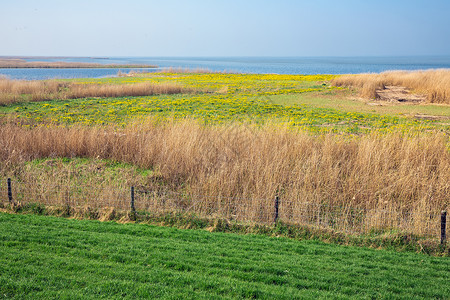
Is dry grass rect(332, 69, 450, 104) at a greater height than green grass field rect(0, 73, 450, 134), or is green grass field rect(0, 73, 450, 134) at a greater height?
dry grass rect(332, 69, 450, 104)

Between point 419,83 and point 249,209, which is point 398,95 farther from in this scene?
point 249,209

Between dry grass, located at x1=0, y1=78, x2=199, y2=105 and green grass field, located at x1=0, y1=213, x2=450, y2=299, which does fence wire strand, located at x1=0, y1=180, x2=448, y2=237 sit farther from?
dry grass, located at x1=0, y1=78, x2=199, y2=105

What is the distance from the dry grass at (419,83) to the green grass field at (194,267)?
2502 cm

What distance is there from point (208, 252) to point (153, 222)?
2.55 metres

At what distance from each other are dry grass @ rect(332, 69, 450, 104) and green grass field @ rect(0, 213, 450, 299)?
25.0m

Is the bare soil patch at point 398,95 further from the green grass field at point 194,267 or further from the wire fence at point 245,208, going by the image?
the green grass field at point 194,267

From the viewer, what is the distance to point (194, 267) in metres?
5.81

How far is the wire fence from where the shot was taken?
8.31 meters

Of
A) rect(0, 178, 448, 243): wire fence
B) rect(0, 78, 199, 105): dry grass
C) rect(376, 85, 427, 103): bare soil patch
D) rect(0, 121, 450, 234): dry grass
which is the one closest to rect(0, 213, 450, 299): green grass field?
rect(0, 178, 448, 243): wire fence

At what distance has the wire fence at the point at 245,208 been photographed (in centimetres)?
831

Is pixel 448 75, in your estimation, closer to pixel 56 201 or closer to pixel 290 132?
pixel 290 132

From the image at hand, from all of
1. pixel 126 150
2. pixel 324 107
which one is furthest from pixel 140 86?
pixel 126 150

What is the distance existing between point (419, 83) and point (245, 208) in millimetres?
28313

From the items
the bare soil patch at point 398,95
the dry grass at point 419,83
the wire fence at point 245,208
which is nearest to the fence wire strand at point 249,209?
the wire fence at point 245,208
